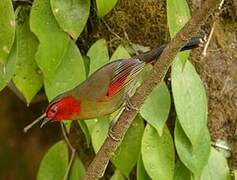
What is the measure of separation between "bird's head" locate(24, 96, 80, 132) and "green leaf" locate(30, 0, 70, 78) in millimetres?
144

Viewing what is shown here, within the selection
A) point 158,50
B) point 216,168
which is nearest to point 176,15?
point 158,50

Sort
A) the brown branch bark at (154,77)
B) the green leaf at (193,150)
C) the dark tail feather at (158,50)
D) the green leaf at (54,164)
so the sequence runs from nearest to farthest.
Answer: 1. the brown branch bark at (154,77)
2. the dark tail feather at (158,50)
3. the green leaf at (193,150)
4. the green leaf at (54,164)

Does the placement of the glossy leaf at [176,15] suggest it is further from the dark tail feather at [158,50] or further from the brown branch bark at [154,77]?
the brown branch bark at [154,77]

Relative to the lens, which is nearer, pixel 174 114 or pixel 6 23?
pixel 6 23

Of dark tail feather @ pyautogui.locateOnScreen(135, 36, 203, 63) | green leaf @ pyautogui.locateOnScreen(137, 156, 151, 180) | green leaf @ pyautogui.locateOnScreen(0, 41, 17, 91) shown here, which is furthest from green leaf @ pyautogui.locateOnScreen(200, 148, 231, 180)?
green leaf @ pyautogui.locateOnScreen(0, 41, 17, 91)

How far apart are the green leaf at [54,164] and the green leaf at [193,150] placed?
33 centimetres

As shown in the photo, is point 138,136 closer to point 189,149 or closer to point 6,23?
point 189,149

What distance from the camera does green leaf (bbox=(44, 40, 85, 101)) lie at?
167 cm

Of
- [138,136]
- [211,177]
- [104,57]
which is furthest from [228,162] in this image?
[104,57]

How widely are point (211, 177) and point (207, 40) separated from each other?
38 cm

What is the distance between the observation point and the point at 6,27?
5.18ft

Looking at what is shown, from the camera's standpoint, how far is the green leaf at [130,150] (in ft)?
5.72

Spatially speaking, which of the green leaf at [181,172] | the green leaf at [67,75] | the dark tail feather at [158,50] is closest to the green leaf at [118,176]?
the green leaf at [181,172]

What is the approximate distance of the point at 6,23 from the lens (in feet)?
5.18
